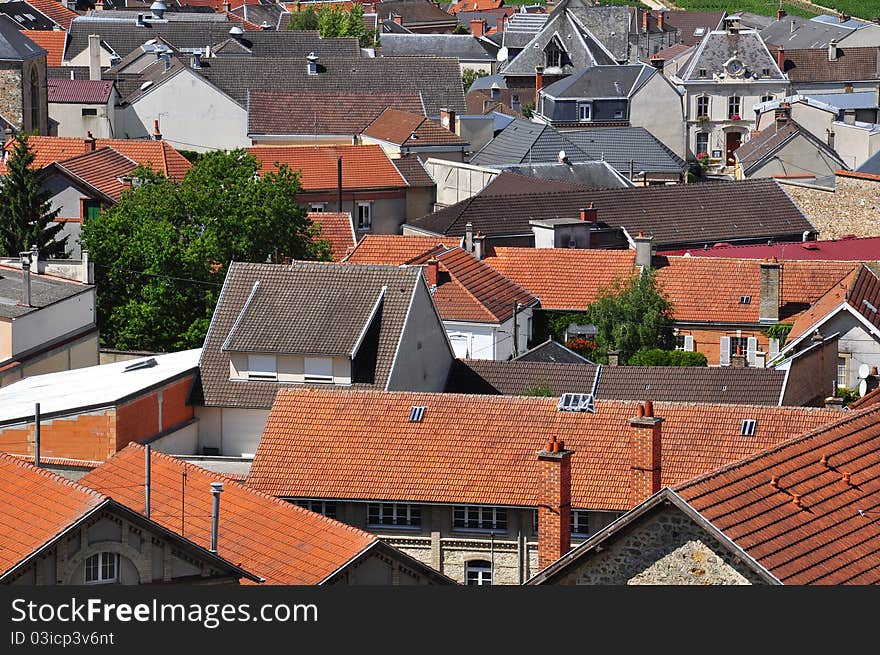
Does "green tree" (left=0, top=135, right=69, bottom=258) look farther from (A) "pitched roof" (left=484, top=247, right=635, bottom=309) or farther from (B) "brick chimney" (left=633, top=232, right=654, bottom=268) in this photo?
(B) "brick chimney" (left=633, top=232, right=654, bottom=268)

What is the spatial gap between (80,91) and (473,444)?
54818mm

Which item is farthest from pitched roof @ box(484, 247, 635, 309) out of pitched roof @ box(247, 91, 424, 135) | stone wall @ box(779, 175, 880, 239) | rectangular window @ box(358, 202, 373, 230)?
pitched roof @ box(247, 91, 424, 135)

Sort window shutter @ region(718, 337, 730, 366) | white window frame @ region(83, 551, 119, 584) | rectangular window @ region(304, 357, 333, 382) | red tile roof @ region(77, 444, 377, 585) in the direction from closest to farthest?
white window frame @ region(83, 551, 119, 584) → red tile roof @ region(77, 444, 377, 585) → rectangular window @ region(304, 357, 333, 382) → window shutter @ region(718, 337, 730, 366)

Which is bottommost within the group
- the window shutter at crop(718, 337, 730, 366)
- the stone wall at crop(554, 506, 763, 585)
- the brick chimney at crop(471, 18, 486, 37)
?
the window shutter at crop(718, 337, 730, 366)

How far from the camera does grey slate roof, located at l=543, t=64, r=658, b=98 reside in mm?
91500

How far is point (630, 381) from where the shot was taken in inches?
1731

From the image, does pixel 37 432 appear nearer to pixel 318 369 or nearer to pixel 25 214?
pixel 318 369

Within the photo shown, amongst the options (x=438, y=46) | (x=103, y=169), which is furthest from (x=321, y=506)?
(x=438, y=46)

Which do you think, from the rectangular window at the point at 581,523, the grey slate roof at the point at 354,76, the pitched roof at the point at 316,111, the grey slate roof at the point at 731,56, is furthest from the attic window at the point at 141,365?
the grey slate roof at the point at 731,56

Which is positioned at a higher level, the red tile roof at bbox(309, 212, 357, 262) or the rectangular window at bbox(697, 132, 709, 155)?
the rectangular window at bbox(697, 132, 709, 155)

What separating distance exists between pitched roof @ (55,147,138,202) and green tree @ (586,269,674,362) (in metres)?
15.9

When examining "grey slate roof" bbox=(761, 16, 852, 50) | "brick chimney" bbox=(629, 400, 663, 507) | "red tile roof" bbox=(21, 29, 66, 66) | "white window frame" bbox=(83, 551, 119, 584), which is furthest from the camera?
Result: "grey slate roof" bbox=(761, 16, 852, 50)

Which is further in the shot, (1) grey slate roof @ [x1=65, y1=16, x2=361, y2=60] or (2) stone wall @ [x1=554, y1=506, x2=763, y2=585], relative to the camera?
(1) grey slate roof @ [x1=65, y1=16, x2=361, y2=60]

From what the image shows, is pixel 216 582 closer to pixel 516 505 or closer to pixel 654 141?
pixel 516 505
